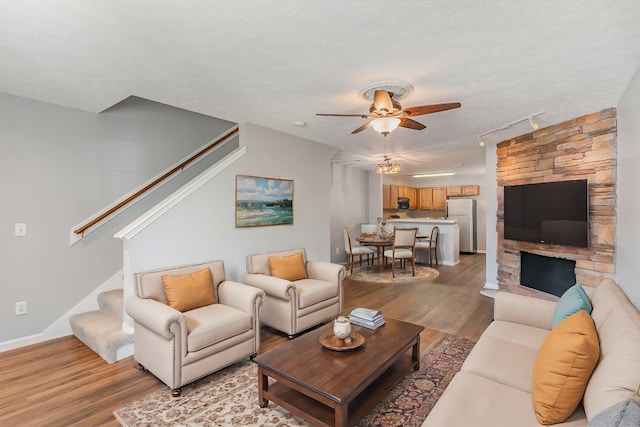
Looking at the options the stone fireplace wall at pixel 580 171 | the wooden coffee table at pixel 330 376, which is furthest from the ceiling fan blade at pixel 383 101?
the stone fireplace wall at pixel 580 171

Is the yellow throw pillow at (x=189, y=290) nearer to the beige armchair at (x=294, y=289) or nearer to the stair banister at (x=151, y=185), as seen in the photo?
the beige armchair at (x=294, y=289)

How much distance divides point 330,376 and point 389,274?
470 cm

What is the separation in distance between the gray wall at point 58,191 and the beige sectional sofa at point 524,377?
375 centimetres

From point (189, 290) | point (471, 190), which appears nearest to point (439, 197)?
point (471, 190)

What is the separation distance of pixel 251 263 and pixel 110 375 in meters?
1.60

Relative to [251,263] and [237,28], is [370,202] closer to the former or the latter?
[251,263]

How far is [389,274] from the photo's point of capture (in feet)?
20.8

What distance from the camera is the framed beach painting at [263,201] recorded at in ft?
12.5

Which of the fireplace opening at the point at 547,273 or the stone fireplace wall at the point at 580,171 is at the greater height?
the stone fireplace wall at the point at 580,171

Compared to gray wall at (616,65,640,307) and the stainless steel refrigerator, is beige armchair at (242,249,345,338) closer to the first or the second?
gray wall at (616,65,640,307)

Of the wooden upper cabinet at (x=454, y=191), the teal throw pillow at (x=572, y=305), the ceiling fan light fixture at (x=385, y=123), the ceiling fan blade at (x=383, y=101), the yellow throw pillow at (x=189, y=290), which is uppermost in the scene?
the ceiling fan blade at (x=383, y=101)

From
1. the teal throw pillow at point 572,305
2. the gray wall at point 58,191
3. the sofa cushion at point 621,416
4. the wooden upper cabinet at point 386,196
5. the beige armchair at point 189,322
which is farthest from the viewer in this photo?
the wooden upper cabinet at point 386,196

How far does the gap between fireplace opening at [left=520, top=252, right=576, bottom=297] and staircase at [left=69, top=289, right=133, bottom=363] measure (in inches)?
191

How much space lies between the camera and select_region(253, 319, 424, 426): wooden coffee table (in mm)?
1734
